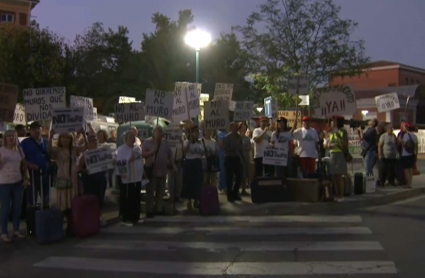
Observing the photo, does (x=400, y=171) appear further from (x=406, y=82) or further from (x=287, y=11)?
(x=406, y=82)

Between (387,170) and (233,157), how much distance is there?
18.6 ft

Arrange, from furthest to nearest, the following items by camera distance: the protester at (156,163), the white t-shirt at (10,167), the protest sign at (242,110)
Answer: the protest sign at (242,110) < the protester at (156,163) < the white t-shirt at (10,167)

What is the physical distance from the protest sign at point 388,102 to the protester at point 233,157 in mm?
6475

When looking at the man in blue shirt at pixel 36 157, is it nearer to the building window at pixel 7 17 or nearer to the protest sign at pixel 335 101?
the protest sign at pixel 335 101

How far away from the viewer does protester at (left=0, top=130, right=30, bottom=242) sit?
9727 mm

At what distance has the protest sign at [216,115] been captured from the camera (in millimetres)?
13578

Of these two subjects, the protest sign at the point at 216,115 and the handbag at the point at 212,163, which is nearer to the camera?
the handbag at the point at 212,163

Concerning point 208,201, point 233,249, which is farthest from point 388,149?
point 233,249

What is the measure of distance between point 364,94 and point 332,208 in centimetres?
4139

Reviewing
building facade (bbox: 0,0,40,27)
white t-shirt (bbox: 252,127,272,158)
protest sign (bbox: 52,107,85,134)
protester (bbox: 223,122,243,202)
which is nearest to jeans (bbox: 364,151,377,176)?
white t-shirt (bbox: 252,127,272,158)

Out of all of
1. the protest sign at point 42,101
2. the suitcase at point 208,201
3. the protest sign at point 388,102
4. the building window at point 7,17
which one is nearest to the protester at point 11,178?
the protest sign at point 42,101

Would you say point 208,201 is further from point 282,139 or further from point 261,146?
point 261,146

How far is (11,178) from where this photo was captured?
9750 mm

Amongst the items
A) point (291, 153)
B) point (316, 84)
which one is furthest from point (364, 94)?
point (291, 153)
